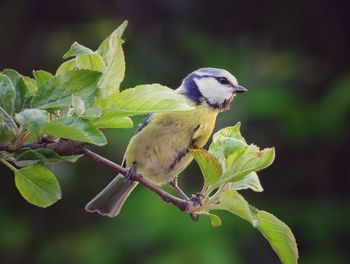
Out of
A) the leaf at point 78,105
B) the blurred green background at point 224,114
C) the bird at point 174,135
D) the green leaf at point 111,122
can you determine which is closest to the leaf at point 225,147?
the green leaf at point 111,122

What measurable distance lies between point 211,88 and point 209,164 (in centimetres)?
87

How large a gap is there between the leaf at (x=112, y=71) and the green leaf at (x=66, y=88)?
1.5 inches

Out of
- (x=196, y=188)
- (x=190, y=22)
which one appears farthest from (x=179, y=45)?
(x=196, y=188)

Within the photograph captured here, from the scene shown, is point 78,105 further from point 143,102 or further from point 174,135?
point 174,135

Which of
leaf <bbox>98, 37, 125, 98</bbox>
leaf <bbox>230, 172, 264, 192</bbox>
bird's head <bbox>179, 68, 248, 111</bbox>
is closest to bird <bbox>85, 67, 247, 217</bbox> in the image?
bird's head <bbox>179, 68, 248, 111</bbox>

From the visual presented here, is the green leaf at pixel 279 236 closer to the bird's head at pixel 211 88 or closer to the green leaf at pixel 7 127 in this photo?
the green leaf at pixel 7 127

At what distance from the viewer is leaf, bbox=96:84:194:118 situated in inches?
35.9

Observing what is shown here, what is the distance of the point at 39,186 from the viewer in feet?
3.17

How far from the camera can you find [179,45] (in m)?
4.23

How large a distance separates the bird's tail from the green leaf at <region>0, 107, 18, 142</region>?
0.93 metres

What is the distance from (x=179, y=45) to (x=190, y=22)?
0.26m

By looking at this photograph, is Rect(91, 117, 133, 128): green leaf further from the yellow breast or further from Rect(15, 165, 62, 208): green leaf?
the yellow breast

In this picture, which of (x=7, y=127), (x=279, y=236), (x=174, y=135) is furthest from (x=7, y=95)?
(x=174, y=135)

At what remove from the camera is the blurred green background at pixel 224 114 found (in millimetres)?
3807
